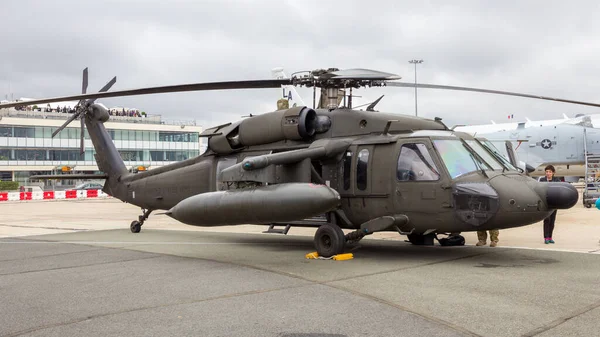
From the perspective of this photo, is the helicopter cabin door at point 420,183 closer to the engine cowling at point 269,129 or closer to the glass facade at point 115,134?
the engine cowling at point 269,129

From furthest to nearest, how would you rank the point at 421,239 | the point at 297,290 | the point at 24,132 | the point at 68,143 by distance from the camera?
the point at 68,143
the point at 24,132
the point at 421,239
the point at 297,290

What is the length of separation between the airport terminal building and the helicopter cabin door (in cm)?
5647

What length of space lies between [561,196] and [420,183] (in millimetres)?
2182

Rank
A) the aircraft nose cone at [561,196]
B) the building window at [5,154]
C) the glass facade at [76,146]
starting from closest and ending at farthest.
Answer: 1. the aircraft nose cone at [561,196]
2. the building window at [5,154]
3. the glass facade at [76,146]

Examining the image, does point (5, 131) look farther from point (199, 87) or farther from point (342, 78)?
point (342, 78)

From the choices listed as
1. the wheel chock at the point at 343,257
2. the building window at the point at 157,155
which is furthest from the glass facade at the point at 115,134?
the wheel chock at the point at 343,257

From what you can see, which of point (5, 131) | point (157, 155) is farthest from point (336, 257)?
point (157, 155)

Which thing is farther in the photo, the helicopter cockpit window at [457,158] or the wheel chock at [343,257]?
the wheel chock at [343,257]

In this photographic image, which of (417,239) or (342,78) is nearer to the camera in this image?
(342,78)

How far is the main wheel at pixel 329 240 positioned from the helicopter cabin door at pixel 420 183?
3.78 feet

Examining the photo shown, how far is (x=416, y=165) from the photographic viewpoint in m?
9.38

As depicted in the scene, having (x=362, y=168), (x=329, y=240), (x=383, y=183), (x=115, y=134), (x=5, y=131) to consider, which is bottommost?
(x=329, y=240)

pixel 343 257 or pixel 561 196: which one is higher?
pixel 561 196

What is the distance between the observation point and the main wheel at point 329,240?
31.8 feet
